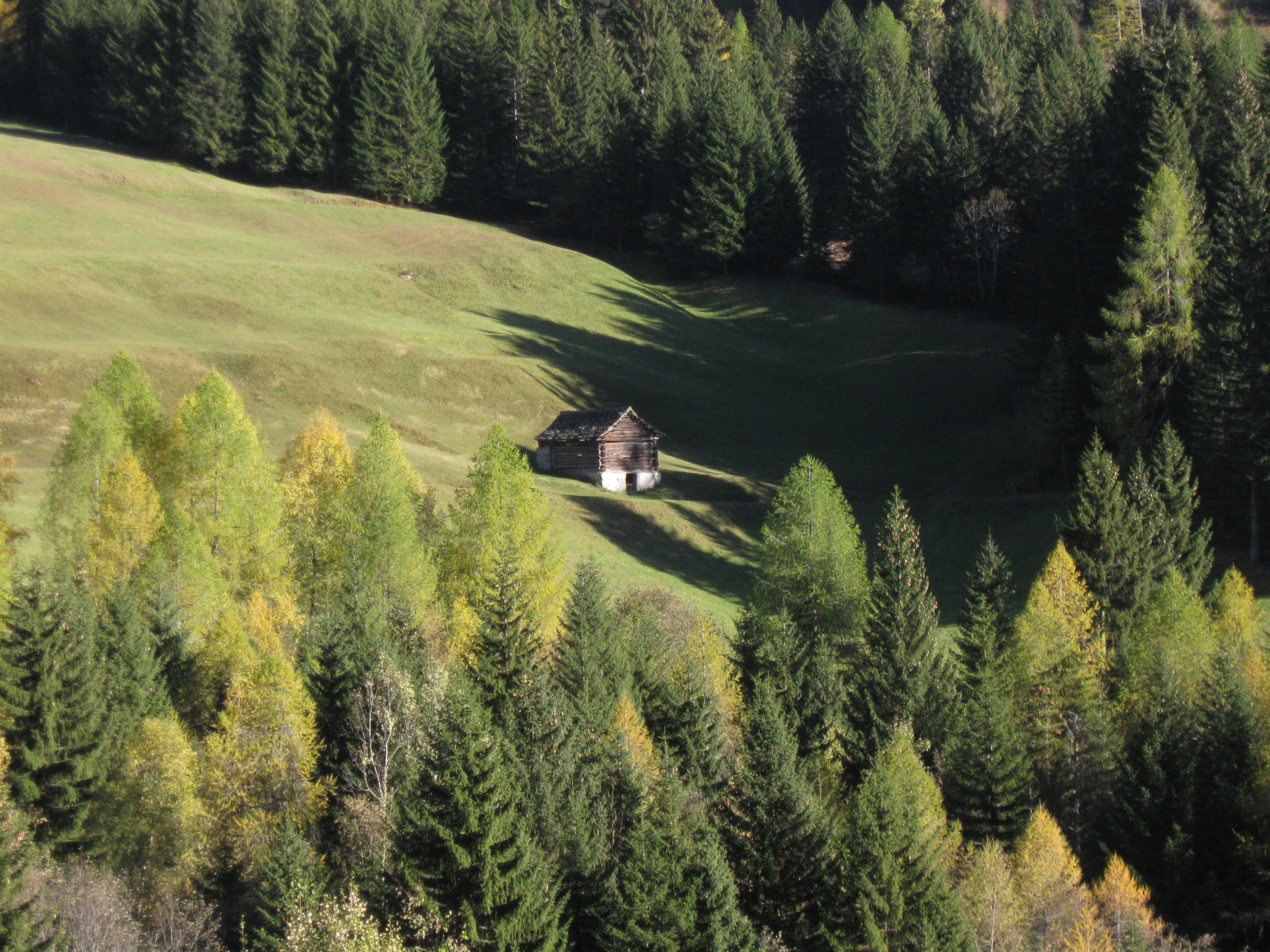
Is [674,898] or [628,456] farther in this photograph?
[628,456]

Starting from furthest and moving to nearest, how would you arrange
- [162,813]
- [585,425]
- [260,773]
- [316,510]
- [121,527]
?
Result: [585,425], [316,510], [121,527], [162,813], [260,773]

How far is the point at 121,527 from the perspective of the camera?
4278 cm

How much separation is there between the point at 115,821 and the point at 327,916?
14.4 meters

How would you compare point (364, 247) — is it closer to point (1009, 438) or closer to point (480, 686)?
point (1009, 438)

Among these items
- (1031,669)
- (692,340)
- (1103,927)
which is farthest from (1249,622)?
(692,340)

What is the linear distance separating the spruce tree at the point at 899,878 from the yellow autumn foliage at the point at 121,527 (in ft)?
92.5

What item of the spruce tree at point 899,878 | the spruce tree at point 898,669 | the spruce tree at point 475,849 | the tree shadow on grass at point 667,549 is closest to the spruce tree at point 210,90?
the tree shadow on grass at point 667,549

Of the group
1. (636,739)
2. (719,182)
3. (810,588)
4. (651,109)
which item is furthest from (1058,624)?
(651,109)

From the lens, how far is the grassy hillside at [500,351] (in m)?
59.3

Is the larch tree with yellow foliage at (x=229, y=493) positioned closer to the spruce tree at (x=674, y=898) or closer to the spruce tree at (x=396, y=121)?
the spruce tree at (x=674, y=898)

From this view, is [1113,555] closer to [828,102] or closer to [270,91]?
[828,102]

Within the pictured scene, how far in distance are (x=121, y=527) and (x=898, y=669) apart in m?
28.7

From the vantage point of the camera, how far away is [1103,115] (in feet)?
229

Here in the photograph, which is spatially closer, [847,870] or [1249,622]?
[847,870]
